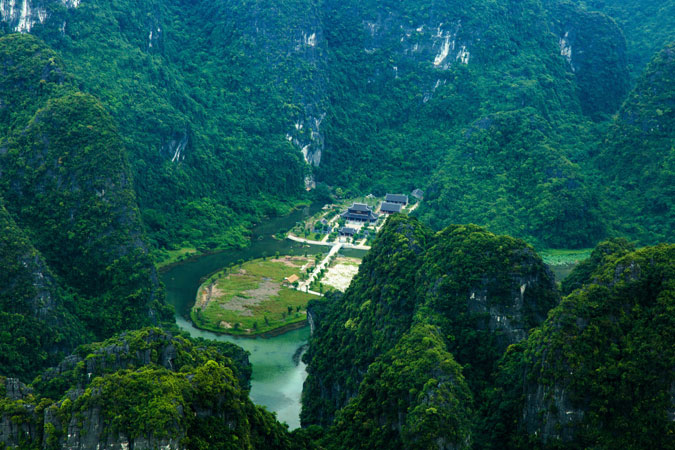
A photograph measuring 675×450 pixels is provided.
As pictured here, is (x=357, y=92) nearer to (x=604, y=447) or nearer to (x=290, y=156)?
(x=290, y=156)

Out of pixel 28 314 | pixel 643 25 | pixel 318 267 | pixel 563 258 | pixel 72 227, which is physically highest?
pixel 643 25

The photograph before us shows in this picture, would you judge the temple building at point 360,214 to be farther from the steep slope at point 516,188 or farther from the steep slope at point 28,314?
the steep slope at point 28,314

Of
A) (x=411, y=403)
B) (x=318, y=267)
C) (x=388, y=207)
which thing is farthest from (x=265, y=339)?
(x=388, y=207)

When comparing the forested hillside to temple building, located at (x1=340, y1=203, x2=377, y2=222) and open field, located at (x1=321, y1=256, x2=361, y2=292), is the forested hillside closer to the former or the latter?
temple building, located at (x1=340, y1=203, x2=377, y2=222)

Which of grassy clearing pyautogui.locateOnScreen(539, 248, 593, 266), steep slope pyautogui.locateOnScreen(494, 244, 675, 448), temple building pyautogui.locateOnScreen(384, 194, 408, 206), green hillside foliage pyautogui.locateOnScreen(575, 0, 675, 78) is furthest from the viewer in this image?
green hillside foliage pyautogui.locateOnScreen(575, 0, 675, 78)

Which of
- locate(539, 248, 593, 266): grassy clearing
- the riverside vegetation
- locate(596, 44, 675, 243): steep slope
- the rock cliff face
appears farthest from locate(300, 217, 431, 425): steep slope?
the rock cliff face

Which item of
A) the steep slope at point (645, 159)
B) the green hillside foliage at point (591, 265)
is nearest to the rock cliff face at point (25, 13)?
the green hillside foliage at point (591, 265)

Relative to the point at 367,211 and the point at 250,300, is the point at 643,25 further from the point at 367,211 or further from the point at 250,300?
the point at 250,300
